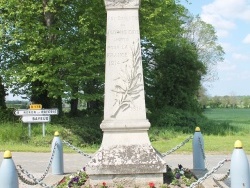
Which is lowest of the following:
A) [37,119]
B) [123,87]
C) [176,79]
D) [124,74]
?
[37,119]

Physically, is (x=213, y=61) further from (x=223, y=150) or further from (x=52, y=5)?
(x=223, y=150)

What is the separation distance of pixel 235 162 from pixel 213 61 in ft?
167

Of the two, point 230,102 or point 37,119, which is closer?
point 37,119

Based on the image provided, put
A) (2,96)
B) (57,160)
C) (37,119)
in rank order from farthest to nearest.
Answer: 1. (2,96)
2. (37,119)
3. (57,160)

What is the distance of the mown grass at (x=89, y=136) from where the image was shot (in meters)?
17.4

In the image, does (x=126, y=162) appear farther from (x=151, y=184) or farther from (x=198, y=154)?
(x=198, y=154)

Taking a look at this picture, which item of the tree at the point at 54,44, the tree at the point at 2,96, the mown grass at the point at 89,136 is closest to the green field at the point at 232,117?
the mown grass at the point at 89,136

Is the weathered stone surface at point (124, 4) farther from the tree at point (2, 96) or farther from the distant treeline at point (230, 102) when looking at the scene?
the distant treeline at point (230, 102)

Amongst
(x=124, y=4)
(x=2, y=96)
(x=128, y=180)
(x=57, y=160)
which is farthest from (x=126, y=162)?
(x=2, y=96)

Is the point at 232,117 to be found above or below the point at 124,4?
below

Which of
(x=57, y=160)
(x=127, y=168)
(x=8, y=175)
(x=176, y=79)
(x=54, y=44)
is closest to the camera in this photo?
(x=8, y=175)

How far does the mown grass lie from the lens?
1741 cm

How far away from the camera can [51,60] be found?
22109mm

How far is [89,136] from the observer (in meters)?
23.2
